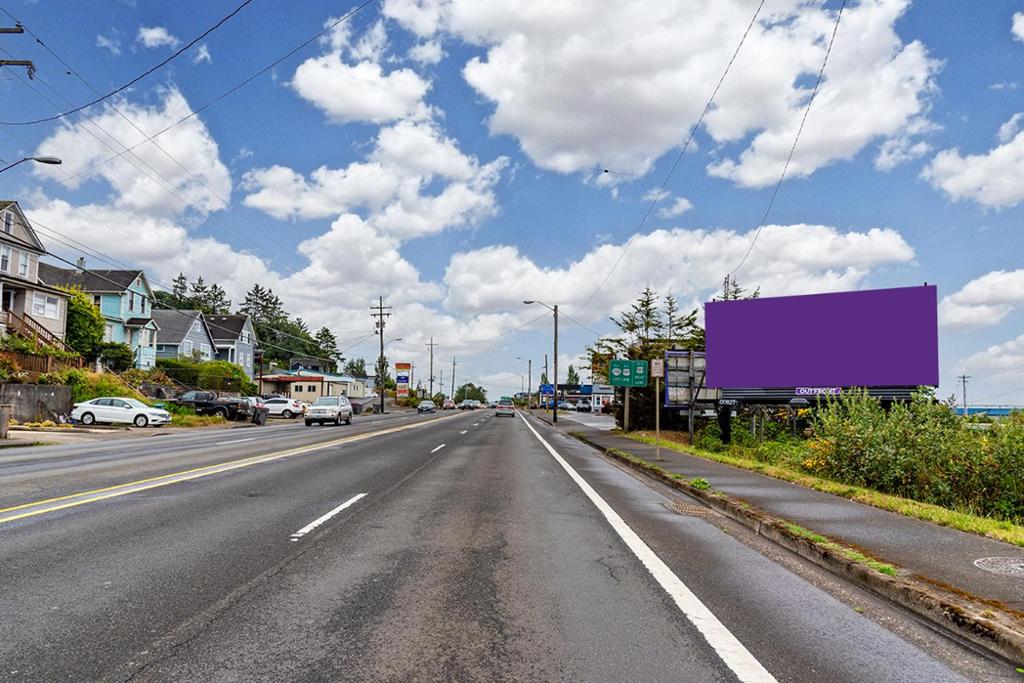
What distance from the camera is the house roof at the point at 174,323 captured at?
7025 centimetres

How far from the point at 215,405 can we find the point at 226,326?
135ft

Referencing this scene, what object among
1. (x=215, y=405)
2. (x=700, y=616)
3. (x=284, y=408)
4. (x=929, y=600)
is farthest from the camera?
(x=284, y=408)

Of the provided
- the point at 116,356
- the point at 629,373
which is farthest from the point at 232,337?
the point at 629,373

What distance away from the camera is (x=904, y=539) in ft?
24.7

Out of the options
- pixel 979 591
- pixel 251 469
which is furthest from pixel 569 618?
pixel 251 469

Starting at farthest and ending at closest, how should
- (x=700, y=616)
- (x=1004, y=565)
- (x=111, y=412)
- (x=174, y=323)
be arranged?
(x=174, y=323)
(x=111, y=412)
(x=1004, y=565)
(x=700, y=616)

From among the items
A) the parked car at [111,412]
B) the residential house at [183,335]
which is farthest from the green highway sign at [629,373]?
the residential house at [183,335]

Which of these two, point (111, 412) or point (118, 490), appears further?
point (111, 412)

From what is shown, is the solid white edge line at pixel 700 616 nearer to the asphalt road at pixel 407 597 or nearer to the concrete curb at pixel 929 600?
the asphalt road at pixel 407 597

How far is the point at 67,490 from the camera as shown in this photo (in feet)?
34.9

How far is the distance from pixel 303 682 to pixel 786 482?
36.8ft

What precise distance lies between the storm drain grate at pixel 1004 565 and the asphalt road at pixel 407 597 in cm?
154

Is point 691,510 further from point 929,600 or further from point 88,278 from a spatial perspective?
point 88,278

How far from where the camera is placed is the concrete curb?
4609mm
